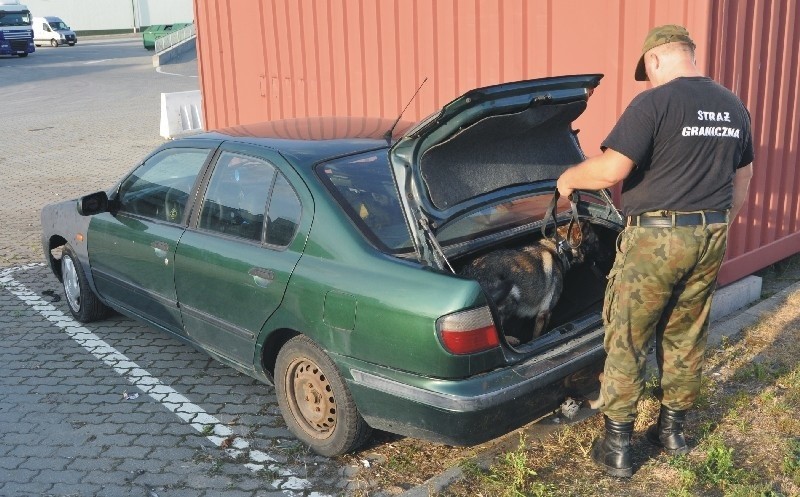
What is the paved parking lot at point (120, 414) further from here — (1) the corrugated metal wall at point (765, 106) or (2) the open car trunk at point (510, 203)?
(1) the corrugated metal wall at point (765, 106)

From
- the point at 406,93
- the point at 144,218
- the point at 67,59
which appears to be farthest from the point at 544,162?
the point at 67,59

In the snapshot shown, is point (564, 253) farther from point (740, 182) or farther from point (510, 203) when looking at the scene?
point (740, 182)

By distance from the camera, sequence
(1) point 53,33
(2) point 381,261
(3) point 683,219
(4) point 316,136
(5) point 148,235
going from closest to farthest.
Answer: (3) point 683,219 < (2) point 381,261 < (4) point 316,136 < (5) point 148,235 < (1) point 53,33

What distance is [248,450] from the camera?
436 cm

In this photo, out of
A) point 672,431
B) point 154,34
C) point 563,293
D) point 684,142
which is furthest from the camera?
point 154,34

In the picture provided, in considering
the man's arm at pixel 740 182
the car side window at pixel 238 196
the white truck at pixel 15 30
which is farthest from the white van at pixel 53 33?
the man's arm at pixel 740 182

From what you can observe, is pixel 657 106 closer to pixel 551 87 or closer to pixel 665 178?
pixel 665 178

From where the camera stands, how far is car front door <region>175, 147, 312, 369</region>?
13.8ft

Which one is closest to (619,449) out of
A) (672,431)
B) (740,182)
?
(672,431)

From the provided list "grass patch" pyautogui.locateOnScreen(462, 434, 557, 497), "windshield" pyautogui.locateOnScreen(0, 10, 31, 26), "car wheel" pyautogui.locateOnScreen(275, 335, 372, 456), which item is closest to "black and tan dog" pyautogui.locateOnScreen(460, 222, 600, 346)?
"grass patch" pyautogui.locateOnScreen(462, 434, 557, 497)

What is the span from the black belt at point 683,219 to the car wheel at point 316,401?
1585mm

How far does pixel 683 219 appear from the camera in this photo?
3.59 m

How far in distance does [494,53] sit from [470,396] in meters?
3.93

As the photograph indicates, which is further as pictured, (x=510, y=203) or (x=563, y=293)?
(x=563, y=293)
